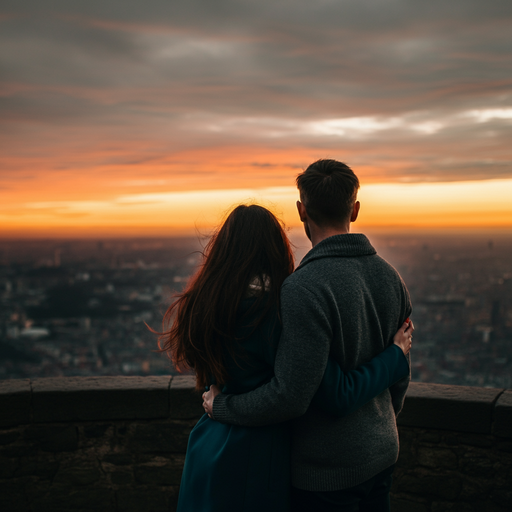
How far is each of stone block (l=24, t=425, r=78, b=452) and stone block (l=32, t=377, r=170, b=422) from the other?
60 mm

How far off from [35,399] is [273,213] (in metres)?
2.15

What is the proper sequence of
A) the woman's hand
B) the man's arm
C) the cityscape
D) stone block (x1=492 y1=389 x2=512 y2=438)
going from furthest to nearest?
1. the cityscape
2. stone block (x1=492 y1=389 x2=512 y2=438)
3. the woman's hand
4. the man's arm

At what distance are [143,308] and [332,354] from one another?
676 inches

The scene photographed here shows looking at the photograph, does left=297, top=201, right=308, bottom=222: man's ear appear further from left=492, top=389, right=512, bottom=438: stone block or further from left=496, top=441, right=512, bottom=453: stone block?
left=496, top=441, right=512, bottom=453: stone block

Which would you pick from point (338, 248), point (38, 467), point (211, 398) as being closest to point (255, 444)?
point (211, 398)

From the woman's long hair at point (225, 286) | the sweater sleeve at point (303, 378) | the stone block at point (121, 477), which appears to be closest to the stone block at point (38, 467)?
the stone block at point (121, 477)

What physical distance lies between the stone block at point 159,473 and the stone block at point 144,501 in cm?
6

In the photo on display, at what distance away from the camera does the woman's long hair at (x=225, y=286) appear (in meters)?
1.44

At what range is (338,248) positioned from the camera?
4.69 feet

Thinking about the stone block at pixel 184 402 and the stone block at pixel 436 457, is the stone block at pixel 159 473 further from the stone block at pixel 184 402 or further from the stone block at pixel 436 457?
the stone block at pixel 436 457

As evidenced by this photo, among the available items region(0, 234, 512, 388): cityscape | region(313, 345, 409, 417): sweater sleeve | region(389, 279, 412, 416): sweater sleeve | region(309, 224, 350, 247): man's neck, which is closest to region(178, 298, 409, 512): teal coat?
region(313, 345, 409, 417): sweater sleeve

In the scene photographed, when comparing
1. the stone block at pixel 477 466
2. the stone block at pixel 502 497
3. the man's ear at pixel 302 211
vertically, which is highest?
the man's ear at pixel 302 211

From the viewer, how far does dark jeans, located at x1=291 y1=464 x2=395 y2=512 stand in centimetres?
144

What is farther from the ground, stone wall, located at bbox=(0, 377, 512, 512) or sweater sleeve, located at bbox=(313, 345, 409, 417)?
sweater sleeve, located at bbox=(313, 345, 409, 417)
